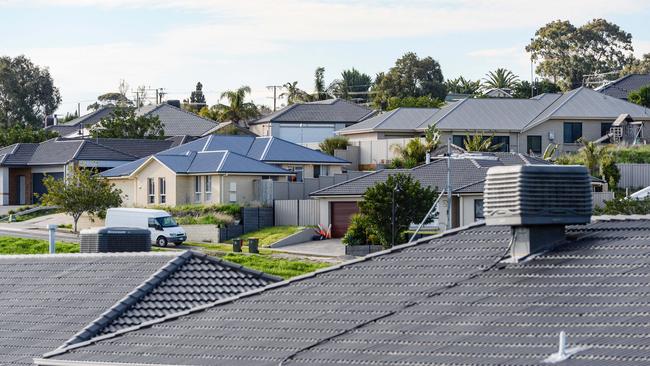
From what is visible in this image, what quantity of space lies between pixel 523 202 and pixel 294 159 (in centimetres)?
6605

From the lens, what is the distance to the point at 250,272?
26828mm

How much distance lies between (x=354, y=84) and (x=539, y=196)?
145621mm

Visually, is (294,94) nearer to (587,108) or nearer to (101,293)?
(587,108)

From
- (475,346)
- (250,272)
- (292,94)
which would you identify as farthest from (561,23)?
(475,346)

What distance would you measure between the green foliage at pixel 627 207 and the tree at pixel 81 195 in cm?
2918

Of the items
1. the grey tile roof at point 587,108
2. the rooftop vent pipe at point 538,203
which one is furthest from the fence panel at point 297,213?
the rooftop vent pipe at point 538,203

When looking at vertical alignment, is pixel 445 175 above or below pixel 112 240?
above

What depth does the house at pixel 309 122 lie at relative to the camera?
377 ft

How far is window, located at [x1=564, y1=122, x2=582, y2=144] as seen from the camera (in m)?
92.5

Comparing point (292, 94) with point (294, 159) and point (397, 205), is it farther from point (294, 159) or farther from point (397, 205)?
point (397, 205)

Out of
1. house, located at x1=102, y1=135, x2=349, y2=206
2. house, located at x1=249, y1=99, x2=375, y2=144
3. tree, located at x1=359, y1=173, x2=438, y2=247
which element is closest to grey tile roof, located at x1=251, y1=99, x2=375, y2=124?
house, located at x1=249, y1=99, x2=375, y2=144

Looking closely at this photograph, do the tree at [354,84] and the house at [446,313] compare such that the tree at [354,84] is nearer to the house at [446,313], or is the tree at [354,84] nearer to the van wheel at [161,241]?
the van wheel at [161,241]

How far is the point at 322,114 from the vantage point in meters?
116

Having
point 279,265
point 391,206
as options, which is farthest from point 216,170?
point 279,265
